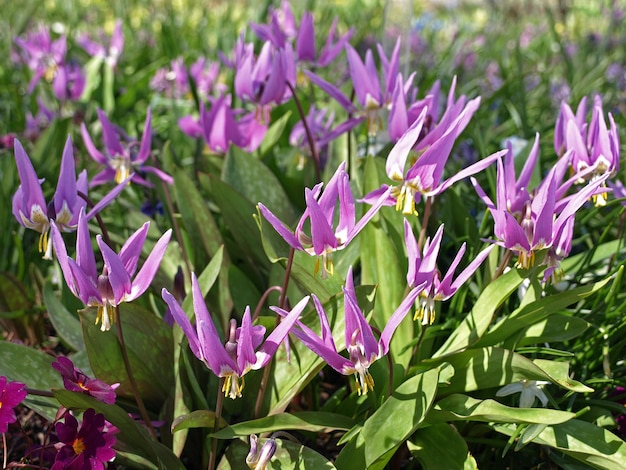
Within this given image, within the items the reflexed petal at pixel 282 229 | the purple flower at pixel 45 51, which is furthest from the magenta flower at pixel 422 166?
the purple flower at pixel 45 51

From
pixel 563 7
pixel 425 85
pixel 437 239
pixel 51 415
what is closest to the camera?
pixel 437 239

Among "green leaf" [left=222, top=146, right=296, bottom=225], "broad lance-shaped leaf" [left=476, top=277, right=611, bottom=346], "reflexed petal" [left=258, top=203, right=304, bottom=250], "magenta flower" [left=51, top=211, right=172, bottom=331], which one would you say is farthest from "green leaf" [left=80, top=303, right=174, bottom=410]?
"broad lance-shaped leaf" [left=476, top=277, right=611, bottom=346]

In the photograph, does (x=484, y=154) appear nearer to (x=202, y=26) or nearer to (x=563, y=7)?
(x=563, y=7)

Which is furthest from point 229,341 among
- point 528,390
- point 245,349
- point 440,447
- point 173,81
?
point 173,81

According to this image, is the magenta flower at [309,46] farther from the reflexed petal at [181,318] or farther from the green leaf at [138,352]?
the reflexed petal at [181,318]

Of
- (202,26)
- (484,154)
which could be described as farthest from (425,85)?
(202,26)

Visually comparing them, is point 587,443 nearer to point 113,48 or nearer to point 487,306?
point 487,306

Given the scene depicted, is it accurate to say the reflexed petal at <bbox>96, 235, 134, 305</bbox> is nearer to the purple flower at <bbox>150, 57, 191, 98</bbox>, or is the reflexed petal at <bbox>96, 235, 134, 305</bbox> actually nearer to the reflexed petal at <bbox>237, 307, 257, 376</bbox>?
the reflexed petal at <bbox>237, 307, 257, 376</bbox>
